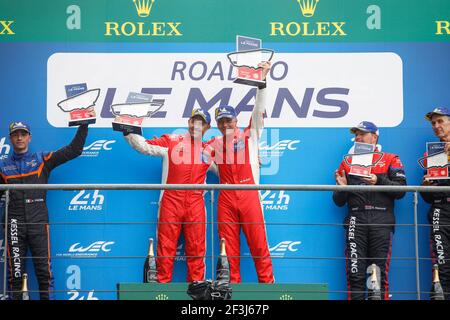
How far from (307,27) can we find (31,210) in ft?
9.29

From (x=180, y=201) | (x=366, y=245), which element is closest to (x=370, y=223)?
(x=366, y=245)

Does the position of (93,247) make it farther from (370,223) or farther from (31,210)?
(370,223)

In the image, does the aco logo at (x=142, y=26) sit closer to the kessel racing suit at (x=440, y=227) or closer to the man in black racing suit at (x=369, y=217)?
the man in black racing suit at (x=369, y=217)

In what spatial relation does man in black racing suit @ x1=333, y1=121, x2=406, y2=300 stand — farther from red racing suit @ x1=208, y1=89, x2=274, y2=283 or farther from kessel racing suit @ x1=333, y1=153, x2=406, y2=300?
red racing suit @ x1=208, y1=89, x2=274, y2=283

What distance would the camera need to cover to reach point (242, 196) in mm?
8797

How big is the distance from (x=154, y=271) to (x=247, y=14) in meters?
2.67

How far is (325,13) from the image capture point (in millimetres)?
9602

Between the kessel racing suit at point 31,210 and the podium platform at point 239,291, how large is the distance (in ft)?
4.27

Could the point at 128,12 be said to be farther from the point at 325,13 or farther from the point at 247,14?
the point at 325,13

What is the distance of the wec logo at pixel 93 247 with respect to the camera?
9.18 metres

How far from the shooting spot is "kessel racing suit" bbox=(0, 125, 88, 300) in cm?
864

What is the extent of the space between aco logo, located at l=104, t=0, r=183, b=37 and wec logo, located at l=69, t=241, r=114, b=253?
5.87 ft
